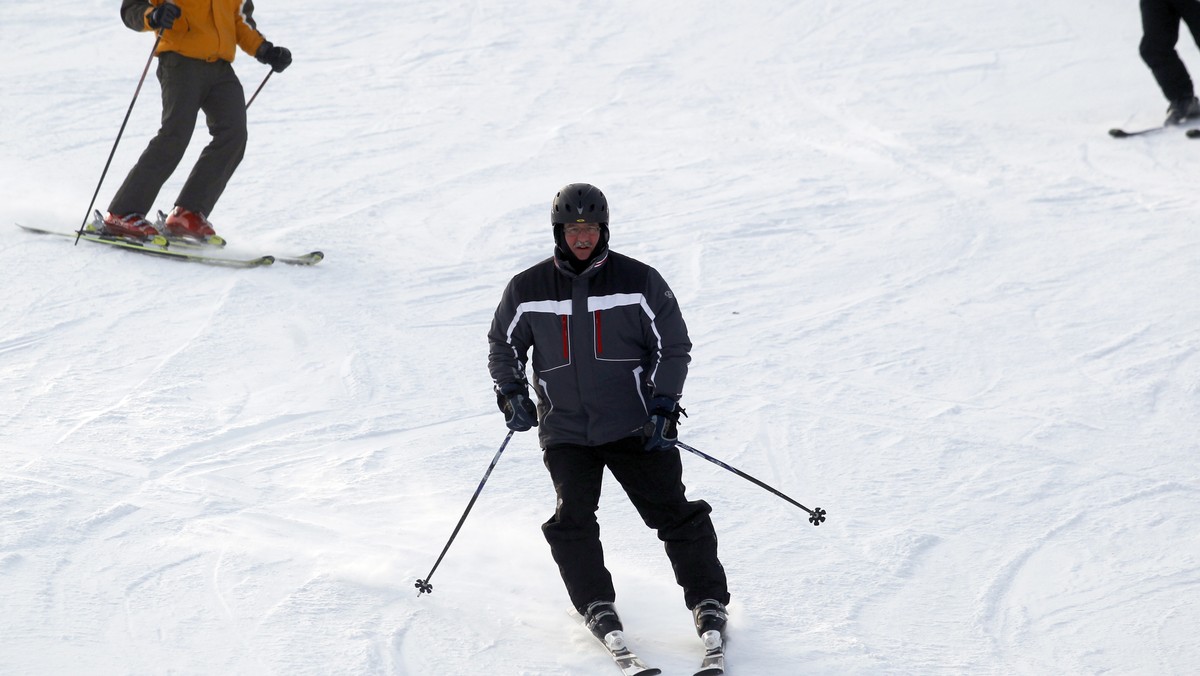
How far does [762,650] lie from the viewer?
3.59 meters

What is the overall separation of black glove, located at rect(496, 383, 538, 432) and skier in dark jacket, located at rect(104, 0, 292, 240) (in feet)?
12.8

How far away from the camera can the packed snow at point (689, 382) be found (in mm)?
3727

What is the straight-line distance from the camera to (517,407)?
3.53m

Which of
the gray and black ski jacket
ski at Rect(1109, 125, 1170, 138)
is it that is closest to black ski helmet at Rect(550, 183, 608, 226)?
the gray and black ski jacket

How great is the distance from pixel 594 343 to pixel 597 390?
0.44 ft

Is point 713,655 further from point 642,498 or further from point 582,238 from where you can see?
point 582,238

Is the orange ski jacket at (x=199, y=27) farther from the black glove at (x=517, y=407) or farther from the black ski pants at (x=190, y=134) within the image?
the black glove at (x=517, y=407)

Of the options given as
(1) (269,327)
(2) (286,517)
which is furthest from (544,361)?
(1) (269,327)

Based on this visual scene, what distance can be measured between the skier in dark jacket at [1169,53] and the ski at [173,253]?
257 inches

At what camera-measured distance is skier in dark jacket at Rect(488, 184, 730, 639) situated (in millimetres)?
3500

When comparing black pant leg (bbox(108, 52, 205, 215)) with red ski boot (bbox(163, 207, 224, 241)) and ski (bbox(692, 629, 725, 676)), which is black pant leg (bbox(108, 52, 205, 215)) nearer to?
red ski boot (bbox(163, 207, 224, 241))

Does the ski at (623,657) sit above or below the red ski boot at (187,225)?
below

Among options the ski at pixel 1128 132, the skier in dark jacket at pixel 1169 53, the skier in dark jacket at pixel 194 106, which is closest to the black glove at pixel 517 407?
the skier in dark jacket at pixel 194 106

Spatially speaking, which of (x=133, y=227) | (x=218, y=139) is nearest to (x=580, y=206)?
(x=218, y=139)
